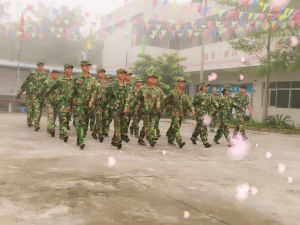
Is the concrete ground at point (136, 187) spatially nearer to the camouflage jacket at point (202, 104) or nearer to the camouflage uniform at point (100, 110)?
the camouflage uniform at point (100, 110)

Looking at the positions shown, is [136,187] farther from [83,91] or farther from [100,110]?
[100,110]

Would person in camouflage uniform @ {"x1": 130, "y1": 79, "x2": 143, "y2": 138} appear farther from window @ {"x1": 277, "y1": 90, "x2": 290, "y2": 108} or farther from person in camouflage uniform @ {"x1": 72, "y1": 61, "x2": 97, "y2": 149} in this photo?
window @ {"x1": 277, "y1": 90, "x2": 290, "y2": 108}

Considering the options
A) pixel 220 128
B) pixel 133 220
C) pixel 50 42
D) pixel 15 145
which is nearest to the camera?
pixel 133 220

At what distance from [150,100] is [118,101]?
814 mm

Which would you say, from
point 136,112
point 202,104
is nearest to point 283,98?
point 202,104

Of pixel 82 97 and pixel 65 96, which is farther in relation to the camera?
pixel 65 96

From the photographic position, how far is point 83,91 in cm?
847

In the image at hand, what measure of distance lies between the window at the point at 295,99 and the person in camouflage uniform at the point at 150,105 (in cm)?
1404

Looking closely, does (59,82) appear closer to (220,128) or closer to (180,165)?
(180,165)

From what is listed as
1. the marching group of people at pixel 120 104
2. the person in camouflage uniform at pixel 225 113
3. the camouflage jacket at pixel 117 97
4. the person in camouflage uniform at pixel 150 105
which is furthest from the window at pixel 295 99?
the camouflage jacket at pixel 117 97

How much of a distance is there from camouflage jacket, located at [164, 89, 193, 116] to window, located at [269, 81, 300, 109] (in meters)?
13.5

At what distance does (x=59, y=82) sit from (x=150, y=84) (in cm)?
210

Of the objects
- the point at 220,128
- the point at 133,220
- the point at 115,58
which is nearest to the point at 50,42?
the point at 115,58

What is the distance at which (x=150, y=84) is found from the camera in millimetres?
9234
